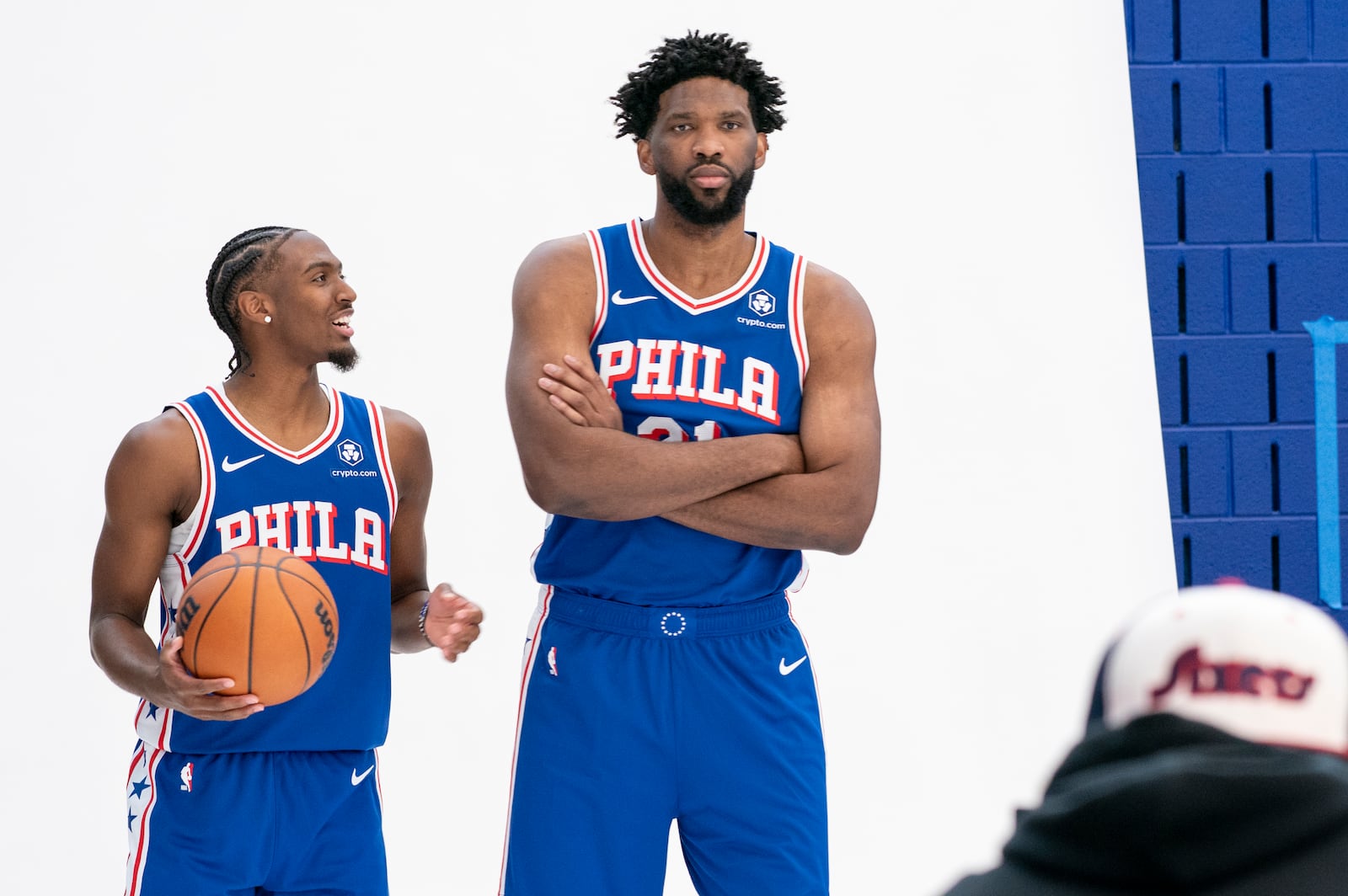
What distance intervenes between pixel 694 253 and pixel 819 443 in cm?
43

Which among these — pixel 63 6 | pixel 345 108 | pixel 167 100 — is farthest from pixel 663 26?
pixel 63 6

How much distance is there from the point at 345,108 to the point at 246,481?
2.17 metres

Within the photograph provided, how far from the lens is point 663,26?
4766 mm

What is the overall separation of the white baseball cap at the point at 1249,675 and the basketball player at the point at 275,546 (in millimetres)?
1827

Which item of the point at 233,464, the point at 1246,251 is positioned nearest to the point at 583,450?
the point at 233,464

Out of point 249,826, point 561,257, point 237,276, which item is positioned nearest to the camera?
point 249,826

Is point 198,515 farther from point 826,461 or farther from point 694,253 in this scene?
point 826,461

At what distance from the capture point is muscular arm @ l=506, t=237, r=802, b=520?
2.64 metres

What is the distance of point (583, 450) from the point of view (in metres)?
2.66

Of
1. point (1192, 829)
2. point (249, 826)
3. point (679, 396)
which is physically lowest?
point (249, 826)

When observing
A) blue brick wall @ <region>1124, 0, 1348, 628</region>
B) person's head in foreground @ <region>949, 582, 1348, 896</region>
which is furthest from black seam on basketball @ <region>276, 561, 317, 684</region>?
blue brick wall @ <region>1124, 0, 1348, 628</region>

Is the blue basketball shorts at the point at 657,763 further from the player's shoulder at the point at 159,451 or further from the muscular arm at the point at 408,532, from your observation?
the player's shoulder at the point at 159,451

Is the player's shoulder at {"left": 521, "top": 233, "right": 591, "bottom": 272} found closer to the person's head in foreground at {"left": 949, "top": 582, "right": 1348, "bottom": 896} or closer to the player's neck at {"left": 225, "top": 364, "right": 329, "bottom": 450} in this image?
the player's neck at {"left": 225, "top": 364, "right": 329, "bottom": 450}

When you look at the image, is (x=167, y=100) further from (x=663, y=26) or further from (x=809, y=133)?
(x=809, y=133)
